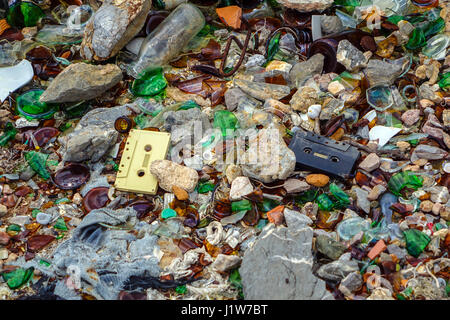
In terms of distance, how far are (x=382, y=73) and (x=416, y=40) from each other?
1.37ft

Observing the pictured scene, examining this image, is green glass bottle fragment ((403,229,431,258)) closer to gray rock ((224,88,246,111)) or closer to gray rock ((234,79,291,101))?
gray rock ((234,79,291,101))

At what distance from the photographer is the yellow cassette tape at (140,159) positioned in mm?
2686

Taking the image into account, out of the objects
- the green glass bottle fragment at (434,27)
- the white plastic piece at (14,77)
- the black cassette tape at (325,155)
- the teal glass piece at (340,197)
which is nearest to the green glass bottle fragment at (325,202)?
the teal glass piece at (340,197)

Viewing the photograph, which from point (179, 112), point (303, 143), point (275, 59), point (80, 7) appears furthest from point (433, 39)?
point (80, 7)

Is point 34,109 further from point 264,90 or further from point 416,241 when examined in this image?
point 416,241

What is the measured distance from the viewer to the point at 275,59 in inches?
129

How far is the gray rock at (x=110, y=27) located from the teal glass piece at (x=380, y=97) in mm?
1634

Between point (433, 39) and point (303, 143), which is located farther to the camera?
point (433, 39)

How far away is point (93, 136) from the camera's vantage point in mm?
2766

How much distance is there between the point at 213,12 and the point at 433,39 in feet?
5.25

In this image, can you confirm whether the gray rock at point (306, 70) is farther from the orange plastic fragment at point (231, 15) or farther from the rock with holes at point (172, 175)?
the rock with holes at point (172, 175)

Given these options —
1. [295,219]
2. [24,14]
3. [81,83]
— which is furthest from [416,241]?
[24,14]

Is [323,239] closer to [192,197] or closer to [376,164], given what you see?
[376,164]

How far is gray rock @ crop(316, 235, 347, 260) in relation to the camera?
227cm
